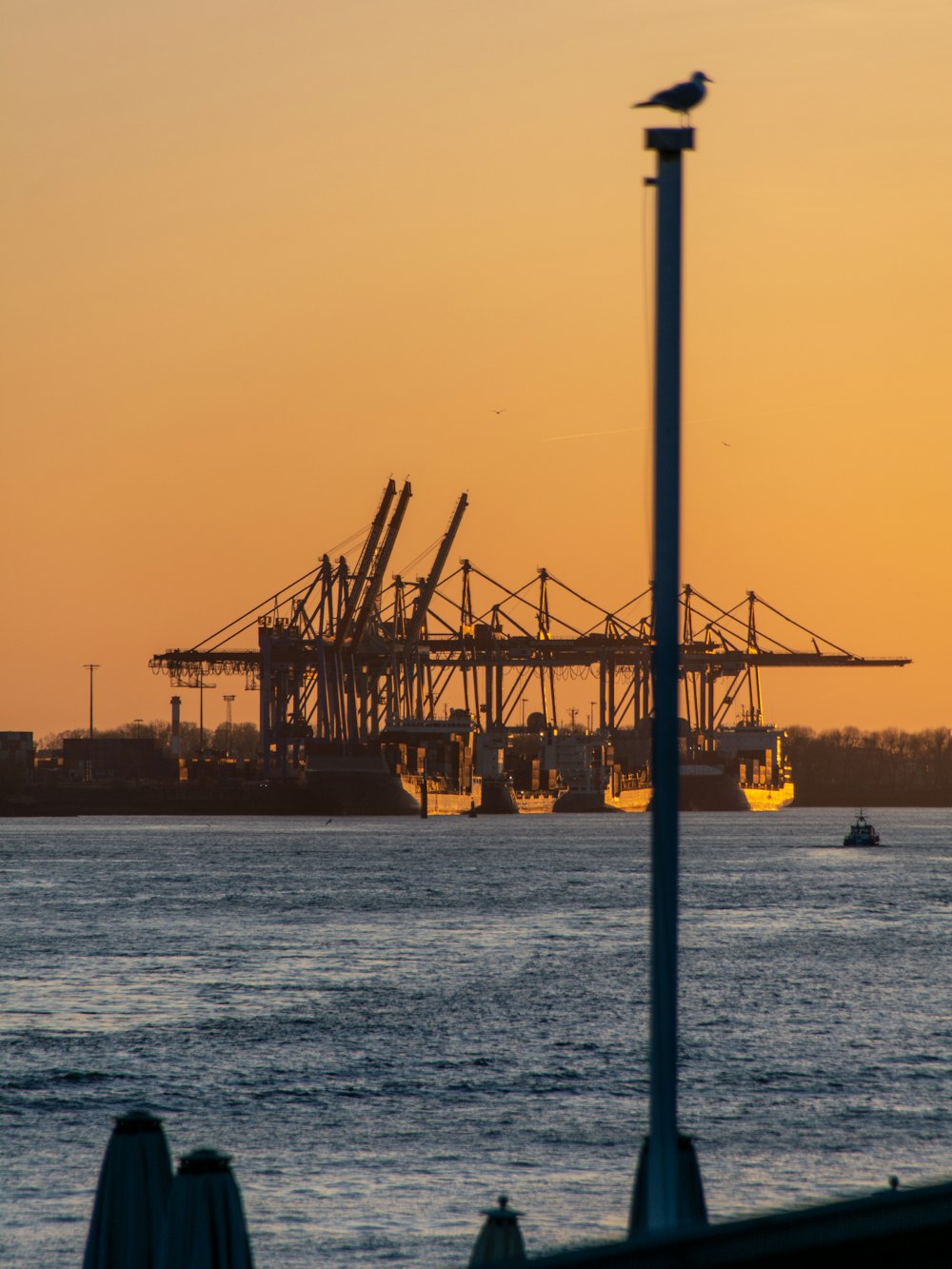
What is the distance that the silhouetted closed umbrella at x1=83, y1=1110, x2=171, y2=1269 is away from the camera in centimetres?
860

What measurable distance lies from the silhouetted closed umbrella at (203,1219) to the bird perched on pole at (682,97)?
15.5 feet

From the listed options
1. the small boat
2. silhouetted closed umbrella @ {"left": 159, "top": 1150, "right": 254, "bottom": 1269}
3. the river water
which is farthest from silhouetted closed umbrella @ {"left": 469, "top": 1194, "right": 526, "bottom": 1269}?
the small boat

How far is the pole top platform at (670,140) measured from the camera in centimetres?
848

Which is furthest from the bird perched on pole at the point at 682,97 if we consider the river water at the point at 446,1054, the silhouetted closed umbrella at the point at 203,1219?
the river water at the point at 446,1054

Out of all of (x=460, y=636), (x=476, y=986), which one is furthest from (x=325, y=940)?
(x=460, y=636)

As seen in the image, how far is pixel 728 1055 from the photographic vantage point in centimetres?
2644

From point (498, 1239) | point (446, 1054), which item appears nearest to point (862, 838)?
point (446, 1054)

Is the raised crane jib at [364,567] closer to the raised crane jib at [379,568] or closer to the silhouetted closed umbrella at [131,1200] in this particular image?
the raised crane jib at [379,568]

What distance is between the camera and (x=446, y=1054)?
26.3 metres

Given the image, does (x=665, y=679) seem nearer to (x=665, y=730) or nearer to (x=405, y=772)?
(x=665, y=730)

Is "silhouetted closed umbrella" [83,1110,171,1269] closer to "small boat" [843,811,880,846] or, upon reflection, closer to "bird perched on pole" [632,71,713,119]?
"bird perched on pole" [632,71,713,119]

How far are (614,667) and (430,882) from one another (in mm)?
112843

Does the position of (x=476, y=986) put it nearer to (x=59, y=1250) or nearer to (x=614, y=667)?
(x=59, y=1250)

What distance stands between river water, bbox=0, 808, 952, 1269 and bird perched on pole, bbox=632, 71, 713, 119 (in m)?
9.04
